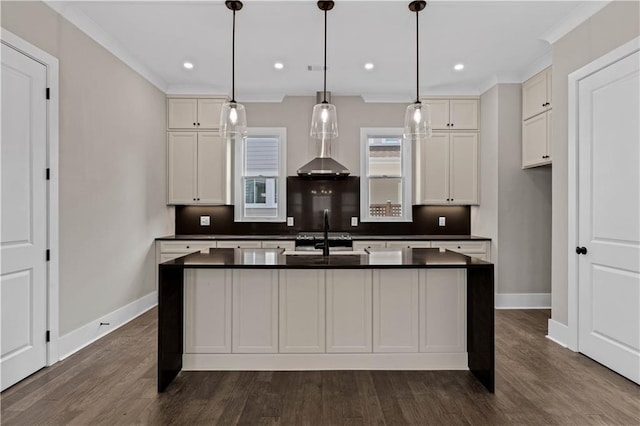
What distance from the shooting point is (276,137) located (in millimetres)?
5445

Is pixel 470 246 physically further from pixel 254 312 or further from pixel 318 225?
pixel 254 312

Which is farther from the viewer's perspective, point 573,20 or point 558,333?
point 558,333

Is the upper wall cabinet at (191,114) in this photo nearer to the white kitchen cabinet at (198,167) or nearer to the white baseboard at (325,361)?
the white kitchen cabinet at (198,167)

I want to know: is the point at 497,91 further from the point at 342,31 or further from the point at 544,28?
the point at 342,31

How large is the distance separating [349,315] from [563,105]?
2778mm

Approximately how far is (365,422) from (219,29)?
348 cm

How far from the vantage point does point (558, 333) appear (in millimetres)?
3543

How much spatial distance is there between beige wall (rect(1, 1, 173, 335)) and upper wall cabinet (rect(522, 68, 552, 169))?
4681 mm

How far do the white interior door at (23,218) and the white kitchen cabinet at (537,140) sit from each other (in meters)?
4.86

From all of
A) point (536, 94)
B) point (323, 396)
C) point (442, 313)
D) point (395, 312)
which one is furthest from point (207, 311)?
point (536, 94)

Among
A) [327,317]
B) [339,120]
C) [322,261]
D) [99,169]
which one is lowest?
[327,317]

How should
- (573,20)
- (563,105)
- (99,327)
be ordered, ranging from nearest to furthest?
(573,20), (563,105), (99,327)

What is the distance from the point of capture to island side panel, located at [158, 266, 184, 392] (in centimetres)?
253

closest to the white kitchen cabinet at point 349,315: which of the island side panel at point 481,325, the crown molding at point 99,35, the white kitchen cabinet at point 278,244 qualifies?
the island side panel at point 481,325
